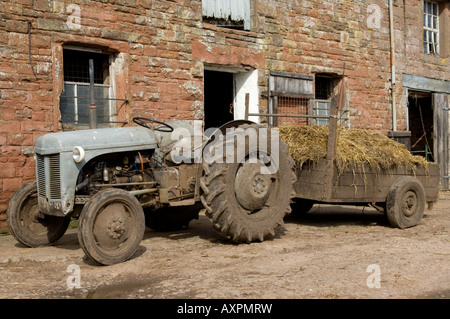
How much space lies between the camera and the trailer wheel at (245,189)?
4902mm

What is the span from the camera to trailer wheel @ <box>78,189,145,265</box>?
418 cm

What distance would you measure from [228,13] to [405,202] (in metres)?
5.17

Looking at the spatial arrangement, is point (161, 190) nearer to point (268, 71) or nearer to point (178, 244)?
point (178, 244)

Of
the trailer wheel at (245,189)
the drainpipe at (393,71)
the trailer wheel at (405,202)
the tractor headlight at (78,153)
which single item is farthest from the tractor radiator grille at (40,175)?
the drainpipe at (393,71)

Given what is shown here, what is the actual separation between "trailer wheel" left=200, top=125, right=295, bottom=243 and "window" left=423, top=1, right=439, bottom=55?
9650 mm

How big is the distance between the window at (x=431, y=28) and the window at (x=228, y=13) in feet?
20.5

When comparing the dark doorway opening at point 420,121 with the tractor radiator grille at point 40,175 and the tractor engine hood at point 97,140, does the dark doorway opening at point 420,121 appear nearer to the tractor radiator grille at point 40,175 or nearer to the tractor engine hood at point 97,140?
the tractor engine hood at point 97,140

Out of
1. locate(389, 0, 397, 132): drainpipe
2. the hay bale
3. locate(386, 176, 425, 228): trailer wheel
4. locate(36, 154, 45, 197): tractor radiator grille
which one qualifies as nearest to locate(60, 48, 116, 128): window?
locate(36, 154, 45, 197): tractor radiator grille

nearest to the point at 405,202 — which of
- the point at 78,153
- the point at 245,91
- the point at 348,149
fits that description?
the point at 348,149

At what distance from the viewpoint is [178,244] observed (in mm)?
5309

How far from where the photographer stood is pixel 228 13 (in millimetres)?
9297

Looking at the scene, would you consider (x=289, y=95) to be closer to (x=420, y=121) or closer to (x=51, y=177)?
(x=51, y=177)
